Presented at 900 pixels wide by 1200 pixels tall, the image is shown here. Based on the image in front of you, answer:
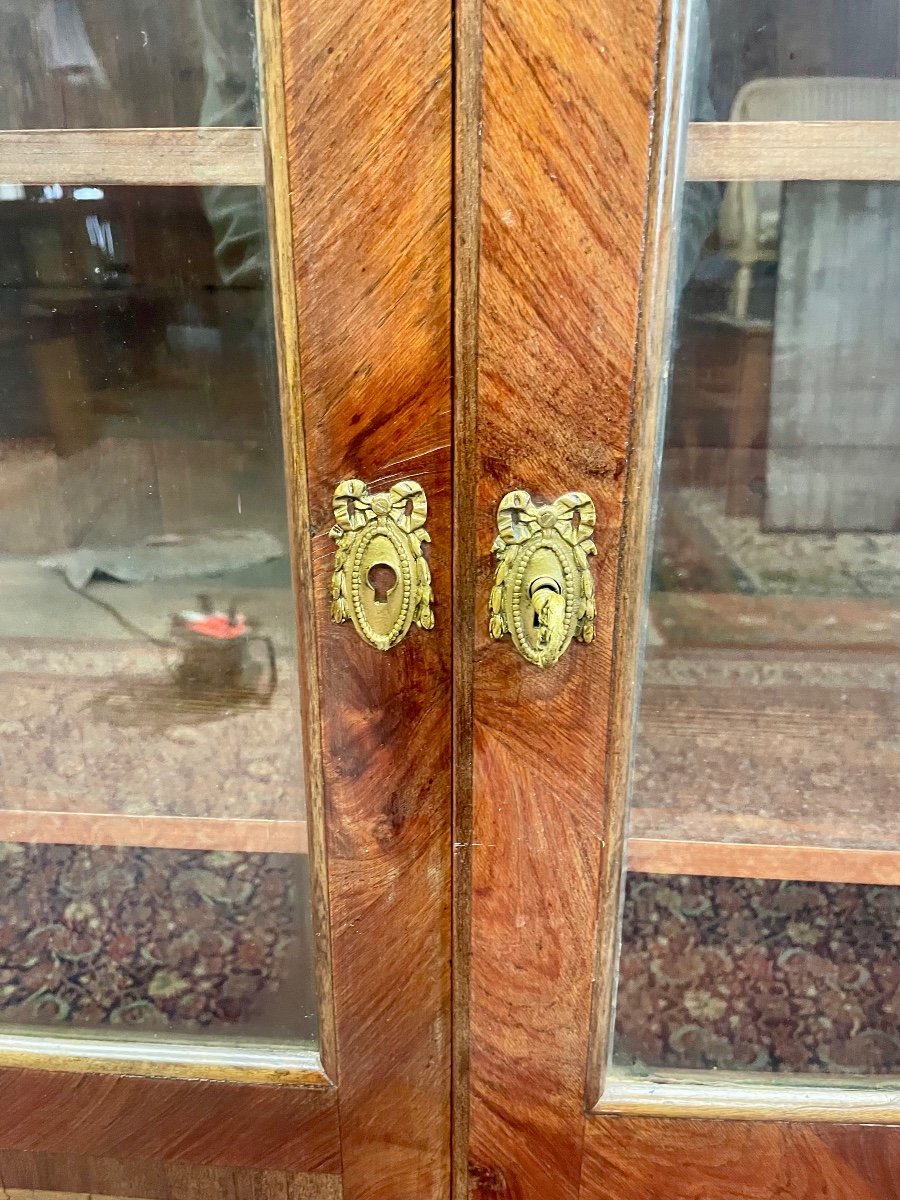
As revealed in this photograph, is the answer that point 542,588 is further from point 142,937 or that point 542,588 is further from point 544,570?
point 142,937

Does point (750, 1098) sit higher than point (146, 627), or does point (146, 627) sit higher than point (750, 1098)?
point (146, 627)

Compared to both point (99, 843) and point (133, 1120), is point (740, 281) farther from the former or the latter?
point (133, 1120)

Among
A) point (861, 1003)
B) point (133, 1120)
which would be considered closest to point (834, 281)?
point (861, 1003)

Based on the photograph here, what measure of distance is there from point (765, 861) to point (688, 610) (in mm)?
167

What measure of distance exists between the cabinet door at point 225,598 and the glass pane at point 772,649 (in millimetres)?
121

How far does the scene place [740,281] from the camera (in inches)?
17.3

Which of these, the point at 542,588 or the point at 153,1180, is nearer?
the point at 542,588

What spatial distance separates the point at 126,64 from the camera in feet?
1.45

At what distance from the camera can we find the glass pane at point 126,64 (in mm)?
423

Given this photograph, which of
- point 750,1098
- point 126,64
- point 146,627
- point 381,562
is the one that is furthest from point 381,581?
point 750,1098

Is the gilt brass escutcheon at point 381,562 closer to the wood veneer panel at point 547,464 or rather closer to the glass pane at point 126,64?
the wood veneer panel at point 547,464

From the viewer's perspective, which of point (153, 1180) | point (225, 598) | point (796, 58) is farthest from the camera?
point (153, 1180)

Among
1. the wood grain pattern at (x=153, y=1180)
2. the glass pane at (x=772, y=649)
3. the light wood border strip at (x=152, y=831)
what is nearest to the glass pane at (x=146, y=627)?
the light wood border strip at (x=152, y=831)

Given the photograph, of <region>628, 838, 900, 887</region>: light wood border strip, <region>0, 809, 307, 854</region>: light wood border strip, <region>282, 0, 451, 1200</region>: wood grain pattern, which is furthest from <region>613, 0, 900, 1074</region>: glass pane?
<region>0, 809, 307, 854</region>: light wood border strip
